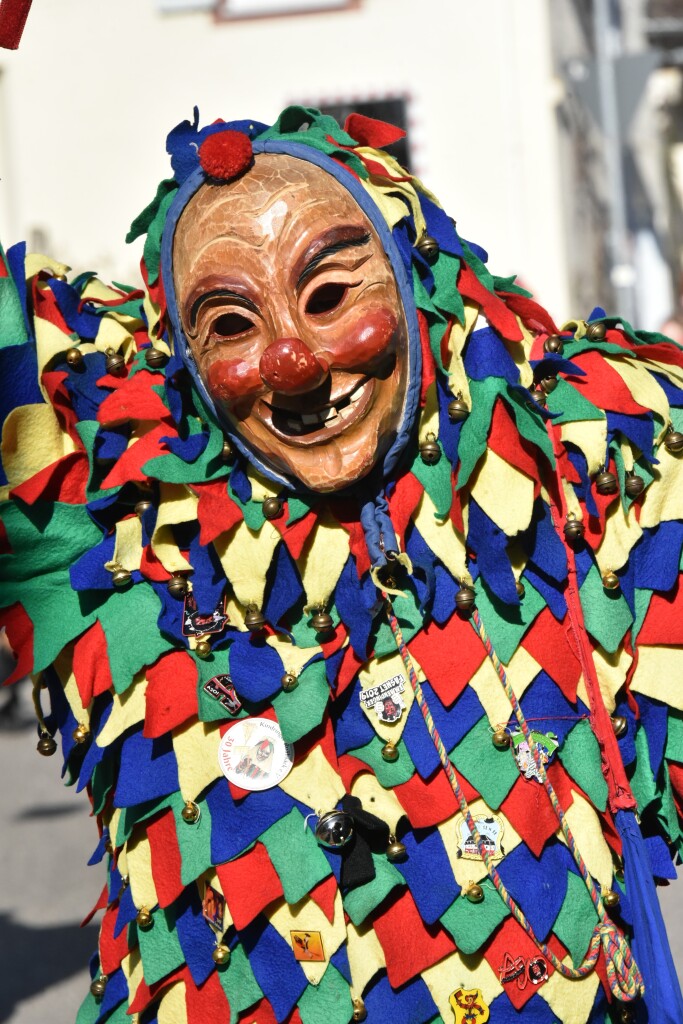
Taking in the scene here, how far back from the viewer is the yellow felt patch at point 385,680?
6.45 ft

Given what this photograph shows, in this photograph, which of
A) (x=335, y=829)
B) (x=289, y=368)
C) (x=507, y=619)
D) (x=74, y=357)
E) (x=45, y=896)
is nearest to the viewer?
(x=289, y=368)

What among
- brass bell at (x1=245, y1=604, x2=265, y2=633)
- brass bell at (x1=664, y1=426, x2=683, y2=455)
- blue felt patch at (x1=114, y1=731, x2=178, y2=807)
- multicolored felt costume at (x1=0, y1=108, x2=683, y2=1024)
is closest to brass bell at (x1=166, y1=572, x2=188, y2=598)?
multicolored felt costume at (x1=0, y1=108, x2=683, y2=1024)

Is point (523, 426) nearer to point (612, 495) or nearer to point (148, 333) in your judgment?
point (612, 495)

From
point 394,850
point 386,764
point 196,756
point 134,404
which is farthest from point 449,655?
point 134,404

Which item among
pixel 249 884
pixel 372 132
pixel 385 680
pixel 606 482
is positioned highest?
pixel 372 132

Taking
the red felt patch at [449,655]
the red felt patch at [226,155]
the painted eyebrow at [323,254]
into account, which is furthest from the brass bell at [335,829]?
the red felt patch at [226,155]

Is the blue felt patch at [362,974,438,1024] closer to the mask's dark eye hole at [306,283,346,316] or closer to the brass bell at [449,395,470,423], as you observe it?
the brass bell at [449,395,470,423]

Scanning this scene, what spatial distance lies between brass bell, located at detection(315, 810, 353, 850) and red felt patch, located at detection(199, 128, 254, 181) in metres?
0.91

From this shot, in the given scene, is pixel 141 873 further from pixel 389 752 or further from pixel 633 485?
pixel 633 485

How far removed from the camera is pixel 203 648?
1.97 metres

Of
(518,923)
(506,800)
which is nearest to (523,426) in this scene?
(506,800)

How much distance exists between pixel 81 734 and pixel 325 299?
0.75 m

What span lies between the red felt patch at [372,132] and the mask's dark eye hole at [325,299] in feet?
0.97

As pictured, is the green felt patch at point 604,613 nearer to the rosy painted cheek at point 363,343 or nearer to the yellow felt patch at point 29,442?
the rosy painted cheek at point 363,343
